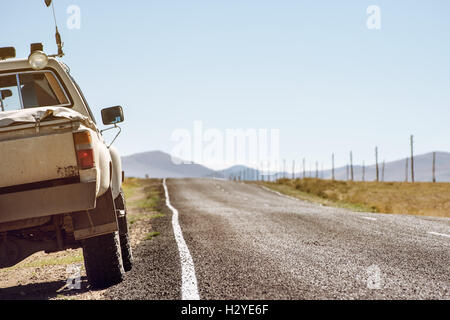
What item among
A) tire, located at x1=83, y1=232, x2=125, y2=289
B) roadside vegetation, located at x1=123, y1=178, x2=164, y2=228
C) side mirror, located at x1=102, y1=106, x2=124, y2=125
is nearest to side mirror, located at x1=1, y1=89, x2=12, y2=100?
side mirror, located at x1=102, y1=106, x2=124, y2=125

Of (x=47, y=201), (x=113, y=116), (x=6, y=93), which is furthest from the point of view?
(x=113, y=116)

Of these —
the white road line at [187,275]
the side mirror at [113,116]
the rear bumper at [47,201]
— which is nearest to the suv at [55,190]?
the rear bumper at [47,201]

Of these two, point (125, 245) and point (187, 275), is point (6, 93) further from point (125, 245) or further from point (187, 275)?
point (187, 275)

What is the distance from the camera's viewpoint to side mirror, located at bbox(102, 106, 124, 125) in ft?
19.7

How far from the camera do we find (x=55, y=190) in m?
4.31

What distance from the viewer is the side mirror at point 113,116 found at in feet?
19.7

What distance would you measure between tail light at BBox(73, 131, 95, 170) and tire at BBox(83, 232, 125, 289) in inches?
42.0

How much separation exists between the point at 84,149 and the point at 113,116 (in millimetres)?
1701

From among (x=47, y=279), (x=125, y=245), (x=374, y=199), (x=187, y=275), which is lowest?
(x=374, y=199)

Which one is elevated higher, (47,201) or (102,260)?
(47,201)

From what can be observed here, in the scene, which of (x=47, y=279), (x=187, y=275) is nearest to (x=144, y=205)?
(x=47, y=279)

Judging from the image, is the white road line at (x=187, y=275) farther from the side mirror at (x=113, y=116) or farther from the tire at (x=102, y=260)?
the side mirror at (x=113, y=116)

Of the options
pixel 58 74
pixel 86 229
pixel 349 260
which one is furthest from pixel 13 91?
pixel 349 260

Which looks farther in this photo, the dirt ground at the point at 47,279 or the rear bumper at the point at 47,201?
the dirt ground at the point at 47,279
